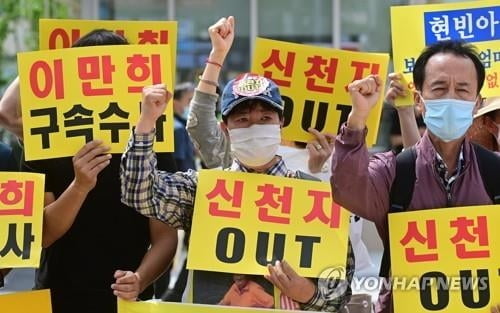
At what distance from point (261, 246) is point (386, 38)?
28.0ft

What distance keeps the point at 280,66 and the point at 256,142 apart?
0.94m

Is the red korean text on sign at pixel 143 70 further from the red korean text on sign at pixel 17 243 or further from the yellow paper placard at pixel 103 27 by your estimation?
the red korean text on sign at pixel 17 243

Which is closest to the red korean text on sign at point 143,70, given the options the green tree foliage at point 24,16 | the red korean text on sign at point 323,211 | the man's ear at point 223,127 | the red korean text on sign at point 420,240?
the man's ear at point 223,127

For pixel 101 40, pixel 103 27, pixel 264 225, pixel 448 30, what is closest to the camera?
pixel 264 225

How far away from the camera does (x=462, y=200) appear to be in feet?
9.87

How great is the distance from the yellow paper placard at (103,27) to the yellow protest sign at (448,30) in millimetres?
937

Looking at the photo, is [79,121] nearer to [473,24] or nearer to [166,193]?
[166,193]

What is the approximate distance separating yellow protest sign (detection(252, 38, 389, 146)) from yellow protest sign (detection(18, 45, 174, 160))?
0.68m

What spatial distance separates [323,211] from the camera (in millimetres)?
3188

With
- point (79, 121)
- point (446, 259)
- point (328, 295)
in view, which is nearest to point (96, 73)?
point (79, 121)

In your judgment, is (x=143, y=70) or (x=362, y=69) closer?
(x=143, y=70)

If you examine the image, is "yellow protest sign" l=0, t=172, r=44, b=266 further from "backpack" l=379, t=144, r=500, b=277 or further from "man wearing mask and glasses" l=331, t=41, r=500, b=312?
"backpack" l=379, t=144, r=500, b=277

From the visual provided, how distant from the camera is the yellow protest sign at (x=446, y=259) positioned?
299 cm

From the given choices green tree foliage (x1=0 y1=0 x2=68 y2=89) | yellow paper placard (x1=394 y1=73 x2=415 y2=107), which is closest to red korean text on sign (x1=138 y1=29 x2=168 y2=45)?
yellow paper placard (x1=394 y1=73 x2=415 y2=107)
